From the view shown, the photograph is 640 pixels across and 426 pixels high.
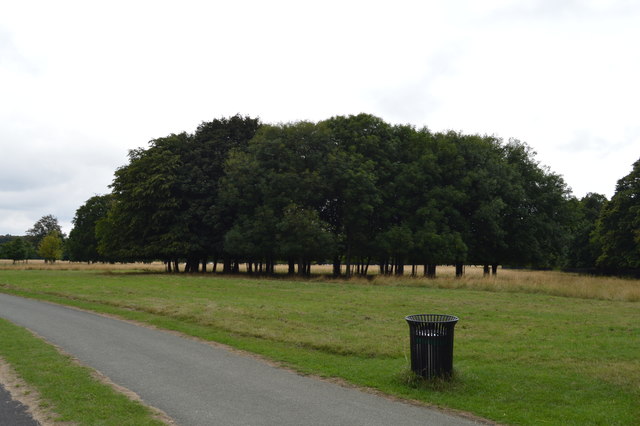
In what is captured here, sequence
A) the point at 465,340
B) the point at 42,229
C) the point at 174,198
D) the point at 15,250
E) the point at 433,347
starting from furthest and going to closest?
the point at 42,229
the point at 15,250
the point at 174,198
the point at 465,340
the point at 433,347

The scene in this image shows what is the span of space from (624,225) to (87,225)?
78223 millimetres

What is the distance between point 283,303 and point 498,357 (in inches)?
471

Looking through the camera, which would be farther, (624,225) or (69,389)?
(624,225)

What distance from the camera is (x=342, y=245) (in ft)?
141

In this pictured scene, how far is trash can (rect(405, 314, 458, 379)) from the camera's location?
27.0 ft

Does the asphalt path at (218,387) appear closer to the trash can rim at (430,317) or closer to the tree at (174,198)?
the trash can rim at (430,317)

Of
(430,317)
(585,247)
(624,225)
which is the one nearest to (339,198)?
(430,317)

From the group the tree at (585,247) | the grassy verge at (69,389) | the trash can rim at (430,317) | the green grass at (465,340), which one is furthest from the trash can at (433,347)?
the tree at (585,247)

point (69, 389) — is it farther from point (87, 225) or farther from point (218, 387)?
point (87, 225)

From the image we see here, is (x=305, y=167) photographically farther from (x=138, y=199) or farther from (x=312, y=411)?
(x=312, y=411)

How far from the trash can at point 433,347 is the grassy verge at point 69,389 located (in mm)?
4311

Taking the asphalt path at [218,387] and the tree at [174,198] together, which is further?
the tree at [174,198]

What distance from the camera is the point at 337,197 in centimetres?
4309

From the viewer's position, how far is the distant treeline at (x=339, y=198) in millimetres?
40906
